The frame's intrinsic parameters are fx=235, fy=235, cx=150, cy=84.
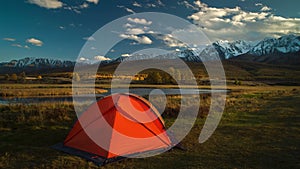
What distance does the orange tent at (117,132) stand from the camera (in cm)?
800

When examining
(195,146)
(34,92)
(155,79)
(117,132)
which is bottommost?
(195,146)

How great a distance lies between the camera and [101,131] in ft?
27.4

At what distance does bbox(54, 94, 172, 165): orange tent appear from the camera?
8000 millimetres

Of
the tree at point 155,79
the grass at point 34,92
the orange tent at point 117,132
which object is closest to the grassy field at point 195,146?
the orange tent at point 117,132

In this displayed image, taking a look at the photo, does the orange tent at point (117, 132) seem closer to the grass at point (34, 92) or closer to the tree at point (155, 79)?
the grass at point (34, 92)

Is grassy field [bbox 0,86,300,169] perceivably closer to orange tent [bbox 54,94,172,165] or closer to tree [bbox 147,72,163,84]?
orange tent [bbox 54,94,172,165]

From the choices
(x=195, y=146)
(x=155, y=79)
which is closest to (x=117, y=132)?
(x=195, y=146)

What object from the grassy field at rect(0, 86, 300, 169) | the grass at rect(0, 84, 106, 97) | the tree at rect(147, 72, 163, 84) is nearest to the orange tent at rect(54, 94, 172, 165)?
the grassy field at rect(0, 86, 300, 169)

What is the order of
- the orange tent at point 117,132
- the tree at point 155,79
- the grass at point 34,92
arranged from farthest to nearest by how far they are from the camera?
the tree at point 155,79
the grass at point 34,92
the orange tent at point 117,132

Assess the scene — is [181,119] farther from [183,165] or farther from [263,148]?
[183,165]

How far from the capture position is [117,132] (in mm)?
8234

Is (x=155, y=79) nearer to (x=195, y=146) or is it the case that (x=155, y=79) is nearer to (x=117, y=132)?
(x=195, y=146)

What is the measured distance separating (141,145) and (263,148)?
4.73 metres

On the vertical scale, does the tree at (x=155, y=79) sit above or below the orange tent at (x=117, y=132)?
above
